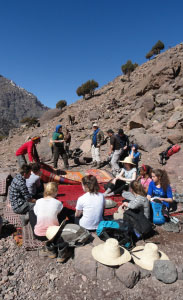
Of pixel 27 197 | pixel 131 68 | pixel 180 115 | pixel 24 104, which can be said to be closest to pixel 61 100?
pixel 131 68

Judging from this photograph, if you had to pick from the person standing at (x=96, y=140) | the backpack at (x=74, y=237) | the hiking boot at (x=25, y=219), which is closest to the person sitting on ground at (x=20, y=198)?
the hiking boot at (x=25, y=219)

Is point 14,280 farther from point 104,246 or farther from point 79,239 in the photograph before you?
point 104,246

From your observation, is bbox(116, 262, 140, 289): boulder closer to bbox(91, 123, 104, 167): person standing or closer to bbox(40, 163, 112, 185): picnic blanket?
bbox(40, 163, 112, 185): picnic blanket

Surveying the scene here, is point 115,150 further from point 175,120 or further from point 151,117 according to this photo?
point 151,117

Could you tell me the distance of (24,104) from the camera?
11106 centimetres

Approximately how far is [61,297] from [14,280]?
773mm

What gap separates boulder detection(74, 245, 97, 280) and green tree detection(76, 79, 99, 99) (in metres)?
32.4

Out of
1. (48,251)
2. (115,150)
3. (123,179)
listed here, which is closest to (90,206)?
(48,251)

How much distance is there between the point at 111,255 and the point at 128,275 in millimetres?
304

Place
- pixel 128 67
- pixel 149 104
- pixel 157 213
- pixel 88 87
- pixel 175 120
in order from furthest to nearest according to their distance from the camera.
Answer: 1. pixel 88 87
2. pixel 128 67
3. pixel 149 104
4. pixel 175 120
5. pixel 157 213

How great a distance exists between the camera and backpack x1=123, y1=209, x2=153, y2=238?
10.8ft

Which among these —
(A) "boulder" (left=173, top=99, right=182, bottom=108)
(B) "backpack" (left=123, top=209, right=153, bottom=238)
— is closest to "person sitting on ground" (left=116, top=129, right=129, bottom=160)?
(B) "backpack" (left=123, top=209, right=153, bottom=238)

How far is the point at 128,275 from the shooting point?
2.42m

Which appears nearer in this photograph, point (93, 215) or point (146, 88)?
point (93, 215)
